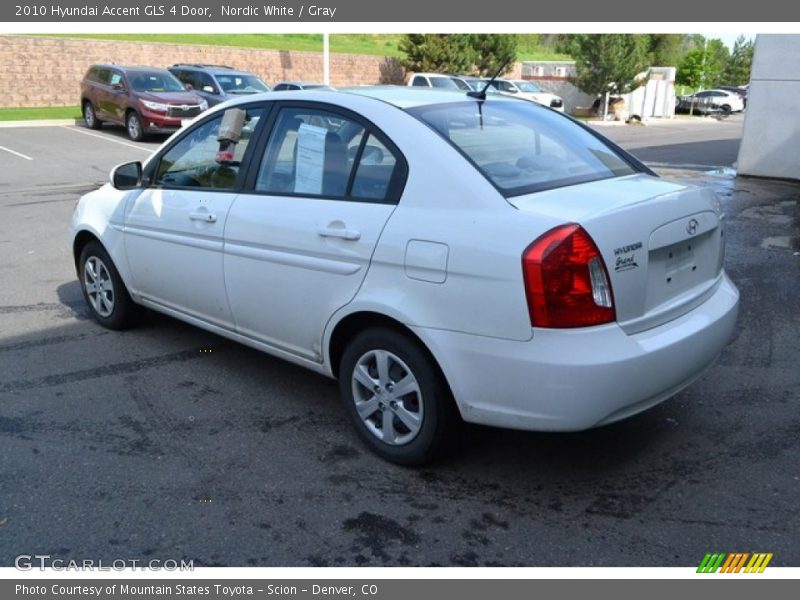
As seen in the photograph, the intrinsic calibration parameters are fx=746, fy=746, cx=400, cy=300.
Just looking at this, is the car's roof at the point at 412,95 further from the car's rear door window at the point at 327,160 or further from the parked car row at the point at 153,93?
the parked car row at the point at 153,93

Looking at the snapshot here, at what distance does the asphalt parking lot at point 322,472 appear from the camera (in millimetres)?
3033

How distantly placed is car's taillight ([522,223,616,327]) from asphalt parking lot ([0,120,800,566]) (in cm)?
91

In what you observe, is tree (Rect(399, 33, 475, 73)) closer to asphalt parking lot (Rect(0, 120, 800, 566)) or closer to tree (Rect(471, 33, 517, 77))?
tree (Rect(471, 33, 517, 77))

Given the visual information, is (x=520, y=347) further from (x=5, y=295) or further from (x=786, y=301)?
(x=5, y=295)

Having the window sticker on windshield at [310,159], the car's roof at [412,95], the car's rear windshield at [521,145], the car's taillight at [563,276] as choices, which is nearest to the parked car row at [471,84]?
the car's roof at [412,95]

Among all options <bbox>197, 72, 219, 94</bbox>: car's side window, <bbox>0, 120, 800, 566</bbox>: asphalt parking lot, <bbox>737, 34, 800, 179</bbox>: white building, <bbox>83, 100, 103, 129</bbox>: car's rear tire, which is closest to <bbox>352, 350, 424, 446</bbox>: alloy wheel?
<bbox>0, 120, 800, 566</bbox>: asphalt parking lot

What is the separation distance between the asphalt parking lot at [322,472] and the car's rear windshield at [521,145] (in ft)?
4.38

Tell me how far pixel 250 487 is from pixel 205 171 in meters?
2.01

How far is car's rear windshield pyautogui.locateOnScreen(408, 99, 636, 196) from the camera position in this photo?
345 centimetres

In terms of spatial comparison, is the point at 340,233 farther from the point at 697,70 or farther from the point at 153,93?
the point at 697,70

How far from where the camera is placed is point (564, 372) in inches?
117

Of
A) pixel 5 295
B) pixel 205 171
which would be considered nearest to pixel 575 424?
pixel 205 171

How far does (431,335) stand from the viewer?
3.24 m

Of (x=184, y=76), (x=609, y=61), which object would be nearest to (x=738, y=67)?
(x=609, y=61)
